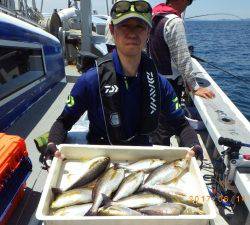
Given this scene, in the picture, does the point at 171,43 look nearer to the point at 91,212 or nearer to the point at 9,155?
the point at 9,155

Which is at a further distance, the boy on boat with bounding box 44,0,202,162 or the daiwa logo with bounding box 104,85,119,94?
the daiwa logo with bounding box 104,85,119,94

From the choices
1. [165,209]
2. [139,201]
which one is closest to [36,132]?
[139,201]

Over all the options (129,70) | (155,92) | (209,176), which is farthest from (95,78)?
(209,176)

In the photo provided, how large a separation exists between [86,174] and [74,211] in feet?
1.16

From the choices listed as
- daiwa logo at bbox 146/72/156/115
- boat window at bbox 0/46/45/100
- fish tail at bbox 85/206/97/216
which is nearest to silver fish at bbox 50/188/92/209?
fish tail at bbox 85/206/97/216

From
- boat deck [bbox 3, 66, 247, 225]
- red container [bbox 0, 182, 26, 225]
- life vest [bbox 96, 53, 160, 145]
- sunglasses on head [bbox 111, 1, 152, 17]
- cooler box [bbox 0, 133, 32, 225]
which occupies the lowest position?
boat deck [bbox 3, 66, 247, 225]

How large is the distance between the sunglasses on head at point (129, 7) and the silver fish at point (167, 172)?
3.72ft

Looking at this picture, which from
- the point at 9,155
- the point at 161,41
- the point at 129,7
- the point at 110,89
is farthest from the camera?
the point at 161,41

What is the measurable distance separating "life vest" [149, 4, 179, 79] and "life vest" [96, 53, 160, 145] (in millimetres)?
1604

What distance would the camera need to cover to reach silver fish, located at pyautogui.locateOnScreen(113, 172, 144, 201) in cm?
201

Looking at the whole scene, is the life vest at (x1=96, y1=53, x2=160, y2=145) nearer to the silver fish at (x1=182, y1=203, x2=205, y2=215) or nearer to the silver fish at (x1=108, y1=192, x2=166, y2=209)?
the silver fish at (x1=108, y1=192, x2=166, y2=209)

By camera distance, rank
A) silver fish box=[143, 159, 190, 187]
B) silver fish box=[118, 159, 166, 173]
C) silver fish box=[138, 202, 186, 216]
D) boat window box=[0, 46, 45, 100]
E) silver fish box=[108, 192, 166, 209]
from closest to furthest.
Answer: silver fish box=[138, 202, 186, 216] → silver fish box=[108, 192, 166, 209] → silver fish box=[143, 159, 190, 187] → silver fish box=[118, 159, 166, 173] → boat window box=[0, 46, 45, 100]

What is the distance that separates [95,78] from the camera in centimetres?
265

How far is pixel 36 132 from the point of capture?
425cm
